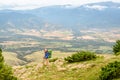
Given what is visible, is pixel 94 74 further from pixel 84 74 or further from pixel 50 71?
pixel 50 71

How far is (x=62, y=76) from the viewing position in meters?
32.4

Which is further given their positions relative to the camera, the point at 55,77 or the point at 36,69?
the point at 36,69

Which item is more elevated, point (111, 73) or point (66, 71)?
point (111, 73)

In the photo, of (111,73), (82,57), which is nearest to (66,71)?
(82,57)

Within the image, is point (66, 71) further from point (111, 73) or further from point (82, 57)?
point (111, 73)

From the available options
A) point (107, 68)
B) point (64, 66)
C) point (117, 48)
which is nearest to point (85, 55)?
point (64, 66)

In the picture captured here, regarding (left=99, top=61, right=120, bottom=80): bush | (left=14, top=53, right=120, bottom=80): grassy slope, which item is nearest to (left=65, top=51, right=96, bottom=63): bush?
(left=14, top=53, right=120, bottom=80): grassy slope

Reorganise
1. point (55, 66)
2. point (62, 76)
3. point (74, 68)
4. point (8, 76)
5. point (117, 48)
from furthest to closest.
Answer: point (117, 48) → point (55, 66) → point (74, 68) → point (62, 76) → point (8, 76)

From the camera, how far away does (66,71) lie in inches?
1363

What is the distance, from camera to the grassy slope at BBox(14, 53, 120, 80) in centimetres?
3116

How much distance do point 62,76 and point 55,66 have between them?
587 cm

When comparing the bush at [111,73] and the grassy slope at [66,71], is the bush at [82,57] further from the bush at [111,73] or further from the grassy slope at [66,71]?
the bush at [111,73]

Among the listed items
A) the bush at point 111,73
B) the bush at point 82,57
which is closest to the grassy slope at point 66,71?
the bush at point 82,57

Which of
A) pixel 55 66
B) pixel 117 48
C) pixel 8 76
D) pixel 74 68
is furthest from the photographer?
pixel 117 48
